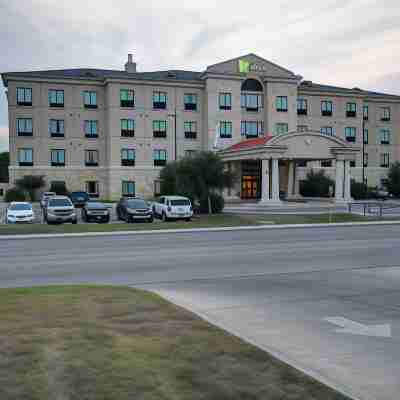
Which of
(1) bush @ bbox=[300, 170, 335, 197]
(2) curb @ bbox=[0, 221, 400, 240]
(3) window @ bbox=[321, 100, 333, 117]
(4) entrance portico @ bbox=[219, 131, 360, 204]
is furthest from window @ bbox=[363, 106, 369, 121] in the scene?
(2) curb @ bbox=[0, 221, 400, 240]

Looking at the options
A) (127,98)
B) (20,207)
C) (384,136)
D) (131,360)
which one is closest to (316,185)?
(384,136)

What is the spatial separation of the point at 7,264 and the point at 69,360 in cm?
1069

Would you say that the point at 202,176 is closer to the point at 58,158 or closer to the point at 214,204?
the point at 214,204

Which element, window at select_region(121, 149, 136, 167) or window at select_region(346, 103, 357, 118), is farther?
window at select_region(346, 103, 357, 118)

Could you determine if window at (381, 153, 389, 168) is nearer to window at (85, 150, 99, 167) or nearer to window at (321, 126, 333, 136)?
window at (321, 126, 333, 136)

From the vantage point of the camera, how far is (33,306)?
26.4ft

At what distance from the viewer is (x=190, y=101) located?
58.5 metres

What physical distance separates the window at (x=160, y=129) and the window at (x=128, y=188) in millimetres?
6385

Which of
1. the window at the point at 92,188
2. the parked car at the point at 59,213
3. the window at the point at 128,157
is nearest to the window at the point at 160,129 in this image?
the window at the point at 128,157

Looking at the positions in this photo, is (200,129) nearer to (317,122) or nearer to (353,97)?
(317,122)

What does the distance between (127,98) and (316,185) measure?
81.5 ft

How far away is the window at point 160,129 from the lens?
189 ft

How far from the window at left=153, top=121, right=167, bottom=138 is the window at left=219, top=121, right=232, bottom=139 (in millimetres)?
6610

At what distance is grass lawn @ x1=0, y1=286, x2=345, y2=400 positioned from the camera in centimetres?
459
